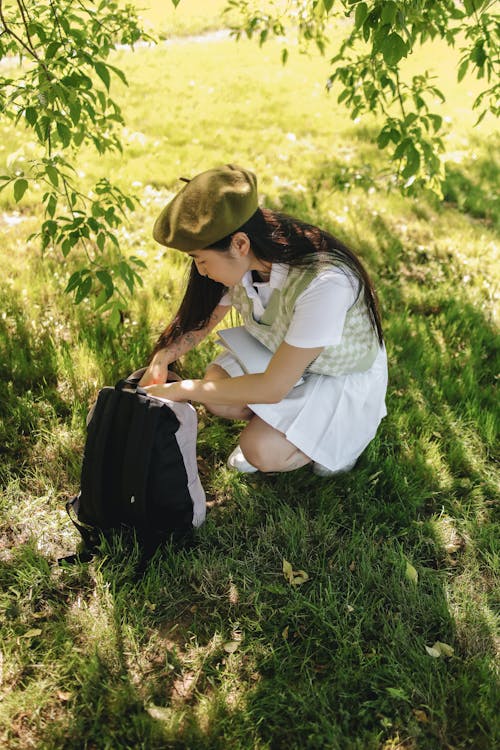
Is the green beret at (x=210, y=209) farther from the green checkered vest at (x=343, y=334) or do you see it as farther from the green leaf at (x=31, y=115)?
the green leaf at (x=31, y=115)

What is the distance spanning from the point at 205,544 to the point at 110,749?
31.0 inches

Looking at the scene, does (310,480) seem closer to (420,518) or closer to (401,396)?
(420,518)

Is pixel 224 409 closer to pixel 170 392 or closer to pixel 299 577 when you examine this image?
pixel 170 392

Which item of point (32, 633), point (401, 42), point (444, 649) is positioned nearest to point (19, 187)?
point (401, 42)

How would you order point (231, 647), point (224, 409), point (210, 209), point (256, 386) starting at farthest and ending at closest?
1. point (224, 409)
2. point (256, 386)
3. point (231, 647)
4. point (210, 209)

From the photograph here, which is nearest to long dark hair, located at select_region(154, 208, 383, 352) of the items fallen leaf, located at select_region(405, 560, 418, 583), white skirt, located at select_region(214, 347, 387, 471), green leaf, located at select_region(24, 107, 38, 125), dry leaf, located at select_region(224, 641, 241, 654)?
white skirt, located at select_region(214, 347, 387, 471)

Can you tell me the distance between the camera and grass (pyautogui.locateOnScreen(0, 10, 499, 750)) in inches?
73.8

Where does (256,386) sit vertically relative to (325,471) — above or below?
above

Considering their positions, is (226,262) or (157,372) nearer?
(226,262)

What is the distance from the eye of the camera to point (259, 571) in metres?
2.32

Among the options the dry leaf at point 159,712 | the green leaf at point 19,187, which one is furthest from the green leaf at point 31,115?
the dry leaf at point 159,712

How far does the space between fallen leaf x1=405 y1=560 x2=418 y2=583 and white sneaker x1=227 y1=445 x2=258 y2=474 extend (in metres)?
0.75

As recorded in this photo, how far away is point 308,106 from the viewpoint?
7.20 m

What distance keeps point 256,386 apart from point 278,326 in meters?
0.32
